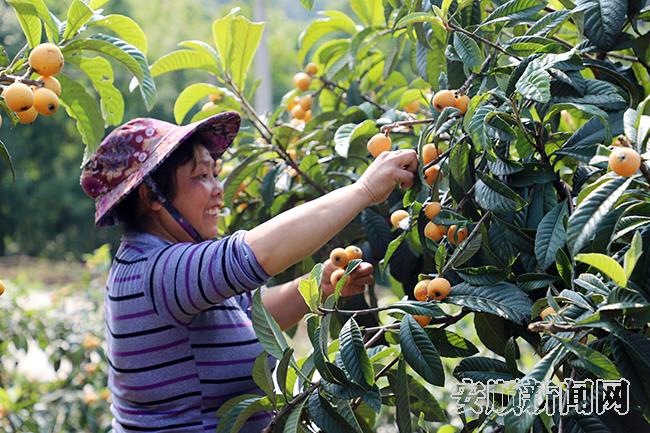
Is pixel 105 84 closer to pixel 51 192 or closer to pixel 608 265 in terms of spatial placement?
pixel 608 265

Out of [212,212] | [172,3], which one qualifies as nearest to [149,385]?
[212,212]

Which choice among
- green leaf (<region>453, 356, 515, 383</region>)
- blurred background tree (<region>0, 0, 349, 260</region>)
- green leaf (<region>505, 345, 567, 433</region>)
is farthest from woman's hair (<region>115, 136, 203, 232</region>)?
blurred background tree (<region>0, 0, 349, 260</region>)

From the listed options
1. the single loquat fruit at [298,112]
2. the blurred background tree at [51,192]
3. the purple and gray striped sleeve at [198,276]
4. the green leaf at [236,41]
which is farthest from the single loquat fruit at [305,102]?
the blurred background tree at [51,192]

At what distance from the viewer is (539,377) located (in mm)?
991

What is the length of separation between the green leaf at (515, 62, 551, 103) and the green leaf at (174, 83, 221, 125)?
79 centimetres

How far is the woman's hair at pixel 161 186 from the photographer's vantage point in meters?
1.56

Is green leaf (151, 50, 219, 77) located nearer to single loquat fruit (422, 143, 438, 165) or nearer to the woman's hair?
the woman's hair

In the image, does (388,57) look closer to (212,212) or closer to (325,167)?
(325,167)

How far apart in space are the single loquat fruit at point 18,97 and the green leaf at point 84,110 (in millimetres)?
285

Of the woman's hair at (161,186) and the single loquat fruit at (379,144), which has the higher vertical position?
the single loquat fruit at (379,144)

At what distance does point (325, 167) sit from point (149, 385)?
54 cm

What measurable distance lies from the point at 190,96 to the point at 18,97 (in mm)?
714

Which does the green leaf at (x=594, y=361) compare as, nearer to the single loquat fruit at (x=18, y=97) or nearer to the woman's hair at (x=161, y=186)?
the single loquat fruit at (x=18, y=97)

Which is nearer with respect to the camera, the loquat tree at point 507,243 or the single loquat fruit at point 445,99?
the loquat tree at point 507,243
